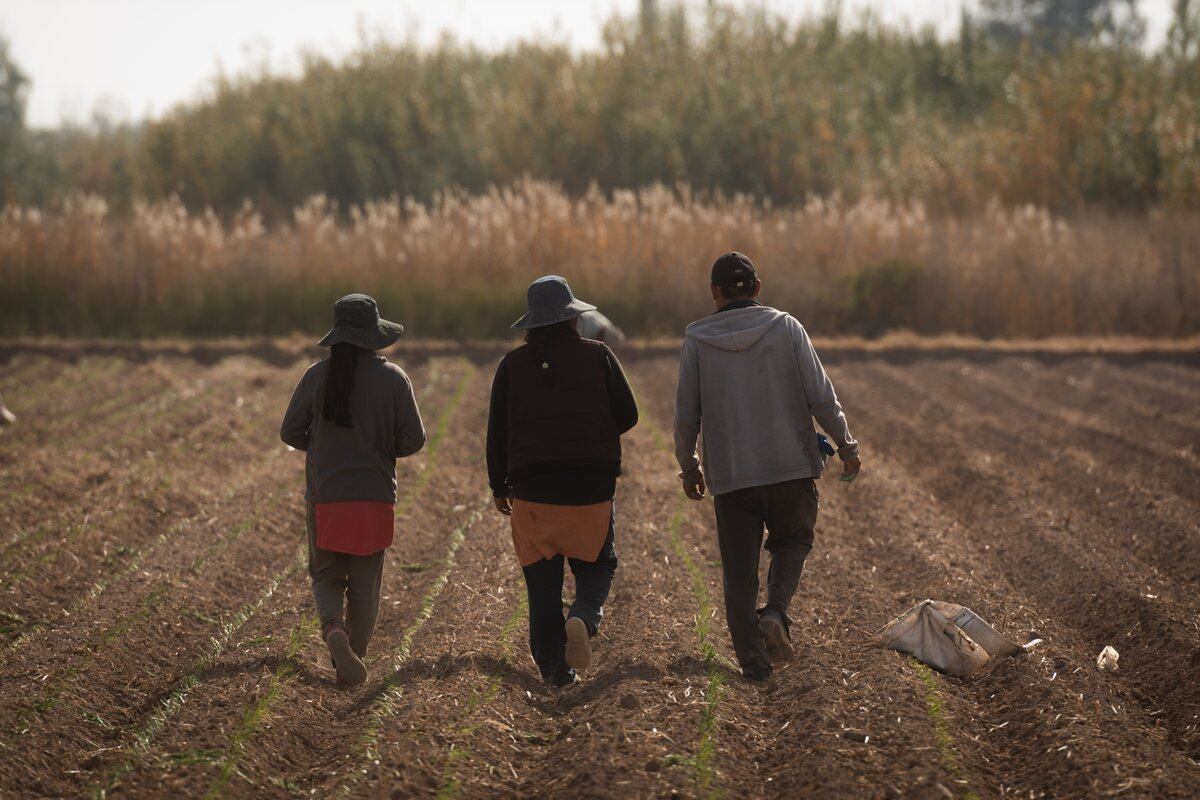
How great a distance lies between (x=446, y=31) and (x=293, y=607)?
3029 cm

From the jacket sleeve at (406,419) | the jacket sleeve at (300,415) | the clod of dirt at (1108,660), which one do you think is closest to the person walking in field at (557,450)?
the jacket sleeve at (406,419)

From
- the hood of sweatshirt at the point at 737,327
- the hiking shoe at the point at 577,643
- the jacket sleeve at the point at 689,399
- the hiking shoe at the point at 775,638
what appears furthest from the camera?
the jacket sleeve at the point at 689,399

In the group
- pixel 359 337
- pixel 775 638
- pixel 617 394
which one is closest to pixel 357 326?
pixel 359 337

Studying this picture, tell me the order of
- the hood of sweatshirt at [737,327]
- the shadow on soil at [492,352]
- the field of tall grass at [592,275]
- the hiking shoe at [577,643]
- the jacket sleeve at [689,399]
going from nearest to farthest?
the hiking shoe at [577,643]
the hood of sweatshirt at [737,327]
the jacket sleeve at [689,399]
the shadow on soil at [492,352]
the field of tall grass at [592,275]

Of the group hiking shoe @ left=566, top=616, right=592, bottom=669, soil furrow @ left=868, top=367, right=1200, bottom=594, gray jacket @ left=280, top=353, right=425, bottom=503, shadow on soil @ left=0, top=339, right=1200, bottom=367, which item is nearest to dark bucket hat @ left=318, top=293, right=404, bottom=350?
gray jacket @ left=280, top=353, right=425, bottom=503

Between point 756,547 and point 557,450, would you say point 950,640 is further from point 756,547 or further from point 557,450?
point 557,450

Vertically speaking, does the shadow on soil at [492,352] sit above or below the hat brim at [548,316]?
below

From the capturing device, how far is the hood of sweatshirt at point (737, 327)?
6266 millimetres

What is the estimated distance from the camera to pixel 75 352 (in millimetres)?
18812

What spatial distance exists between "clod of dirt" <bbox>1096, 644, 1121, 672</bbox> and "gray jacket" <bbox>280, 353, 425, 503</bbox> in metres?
3.45

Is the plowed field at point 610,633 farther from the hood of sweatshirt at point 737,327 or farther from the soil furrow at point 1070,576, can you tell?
the hood of sweatshirt at point 737,327

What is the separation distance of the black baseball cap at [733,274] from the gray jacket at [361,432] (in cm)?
152

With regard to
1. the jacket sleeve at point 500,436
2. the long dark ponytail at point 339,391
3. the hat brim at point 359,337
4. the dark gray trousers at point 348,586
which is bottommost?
the dark gray trousers at point 348,586

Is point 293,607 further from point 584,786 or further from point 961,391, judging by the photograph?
point 961,391
